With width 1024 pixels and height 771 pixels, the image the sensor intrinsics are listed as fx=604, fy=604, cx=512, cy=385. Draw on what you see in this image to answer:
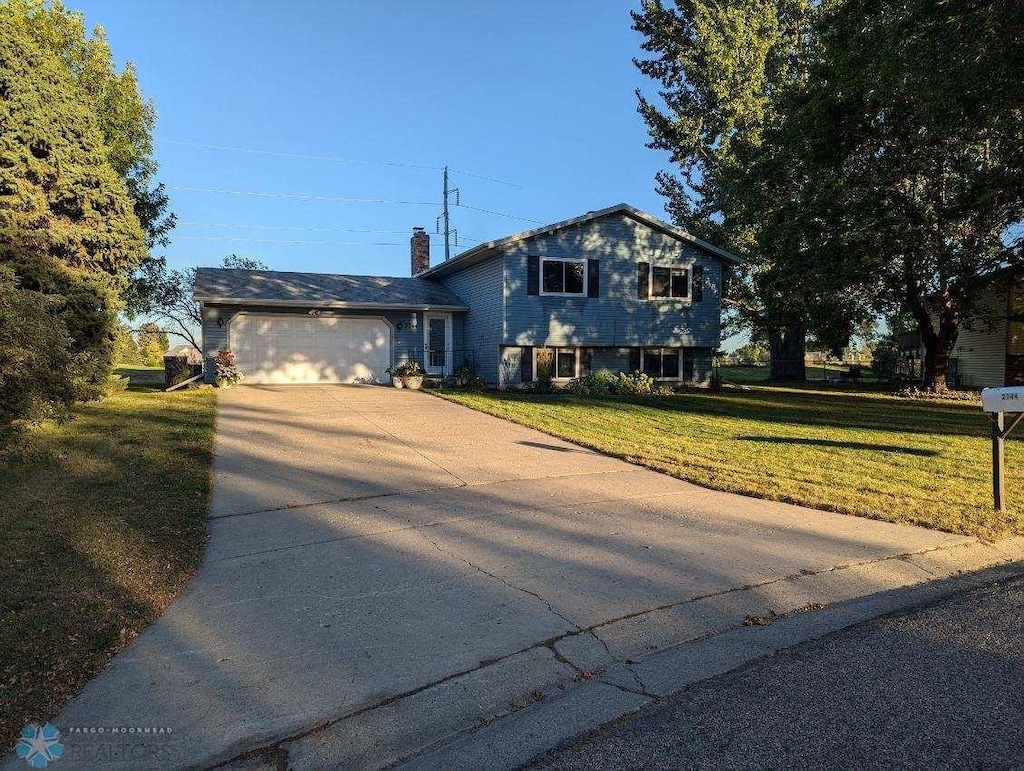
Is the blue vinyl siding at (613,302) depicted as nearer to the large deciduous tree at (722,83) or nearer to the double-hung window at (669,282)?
the double-hung window at (669,282)

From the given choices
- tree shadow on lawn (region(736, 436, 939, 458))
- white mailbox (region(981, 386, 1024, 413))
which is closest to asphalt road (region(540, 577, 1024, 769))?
white mailbox (region(981, 386, 1024, 413))

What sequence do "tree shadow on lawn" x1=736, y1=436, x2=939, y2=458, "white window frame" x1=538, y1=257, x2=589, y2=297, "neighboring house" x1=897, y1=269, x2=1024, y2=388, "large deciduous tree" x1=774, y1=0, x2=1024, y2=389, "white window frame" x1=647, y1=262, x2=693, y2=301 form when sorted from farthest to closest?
"neighboring house" x1=897, y1=269, x2=1024, y2=388 < "white window frame" x1=647, y1=262, x2=693, y2=301 < "white window frame" x1=538, y1=257, x2=589, y2=297 < "large deciduous tree" x1=774, y1=0, x2=1024, y2=389 < "tree shadow on lawn" x1=736, y1=436, x2=939, y2=458

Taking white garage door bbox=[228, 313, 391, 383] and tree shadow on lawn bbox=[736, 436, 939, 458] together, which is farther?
white garage door bbox=[228, 313, 391, 383]

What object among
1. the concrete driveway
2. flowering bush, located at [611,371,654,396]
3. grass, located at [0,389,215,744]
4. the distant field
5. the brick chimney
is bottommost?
the concrete driveway

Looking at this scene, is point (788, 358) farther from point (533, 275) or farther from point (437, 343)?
point (437, 343)

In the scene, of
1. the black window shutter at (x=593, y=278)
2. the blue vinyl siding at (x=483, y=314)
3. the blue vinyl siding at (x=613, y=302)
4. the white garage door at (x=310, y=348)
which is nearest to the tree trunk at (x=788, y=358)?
the blue vinyl siding at (x=613, y=302)

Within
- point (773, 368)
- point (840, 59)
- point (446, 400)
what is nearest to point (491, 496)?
point (446, 400)

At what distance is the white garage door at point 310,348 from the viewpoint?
18828 mm

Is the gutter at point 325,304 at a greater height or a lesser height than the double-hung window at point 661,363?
greater

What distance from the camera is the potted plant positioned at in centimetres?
1878

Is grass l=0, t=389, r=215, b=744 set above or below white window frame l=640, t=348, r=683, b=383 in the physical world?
below

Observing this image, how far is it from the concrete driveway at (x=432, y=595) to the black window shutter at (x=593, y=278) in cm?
1242

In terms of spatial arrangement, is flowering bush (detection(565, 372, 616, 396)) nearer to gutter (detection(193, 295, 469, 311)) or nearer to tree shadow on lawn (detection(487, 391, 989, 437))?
tree shadow on lawn (detection(487, 391, 989, 437))

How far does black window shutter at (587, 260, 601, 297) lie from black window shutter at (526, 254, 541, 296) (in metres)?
1.79
